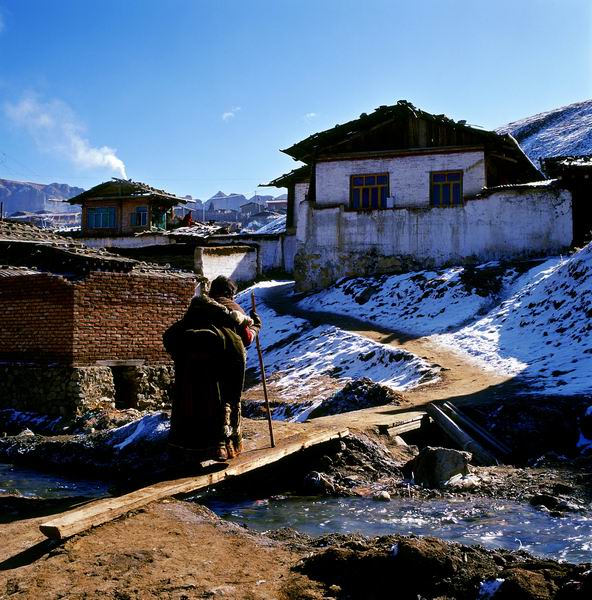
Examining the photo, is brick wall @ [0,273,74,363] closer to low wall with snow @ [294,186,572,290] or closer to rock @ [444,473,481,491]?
rock @ [444,473,481,491]

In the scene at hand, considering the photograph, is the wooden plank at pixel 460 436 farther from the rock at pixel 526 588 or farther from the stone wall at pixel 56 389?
the stone wall at pixel 56 389

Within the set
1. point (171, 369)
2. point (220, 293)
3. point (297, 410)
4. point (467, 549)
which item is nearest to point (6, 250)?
point (171, 369)

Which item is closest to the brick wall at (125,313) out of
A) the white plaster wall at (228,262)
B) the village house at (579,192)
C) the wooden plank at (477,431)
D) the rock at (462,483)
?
the wooden plank at (477,431)

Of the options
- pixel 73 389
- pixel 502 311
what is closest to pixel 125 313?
pixel 73 389

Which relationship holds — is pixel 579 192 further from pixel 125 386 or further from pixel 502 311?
pixel 125 386

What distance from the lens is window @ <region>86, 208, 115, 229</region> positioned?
43.4m

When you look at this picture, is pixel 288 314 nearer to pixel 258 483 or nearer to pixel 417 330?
pixel 417 330


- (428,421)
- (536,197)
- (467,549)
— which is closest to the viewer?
(467,549)

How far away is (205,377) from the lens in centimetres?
714

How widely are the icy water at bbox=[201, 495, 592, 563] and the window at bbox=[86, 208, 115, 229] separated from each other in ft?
123

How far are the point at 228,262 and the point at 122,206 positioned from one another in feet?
52.0

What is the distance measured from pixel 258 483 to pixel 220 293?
2.68 m

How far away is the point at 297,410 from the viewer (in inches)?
606

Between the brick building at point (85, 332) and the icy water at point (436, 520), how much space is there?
6.44 metres
